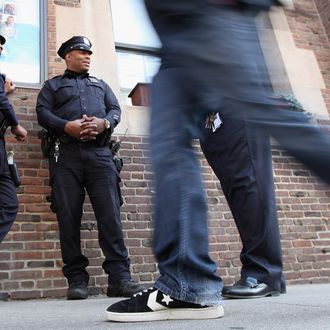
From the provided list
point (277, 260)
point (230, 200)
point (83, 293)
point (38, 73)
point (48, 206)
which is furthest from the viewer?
point (38, 73)

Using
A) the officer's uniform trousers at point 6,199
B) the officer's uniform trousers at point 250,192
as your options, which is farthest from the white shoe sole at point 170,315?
the officer's uniform trousers at point 6,199

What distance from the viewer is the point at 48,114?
133 inches

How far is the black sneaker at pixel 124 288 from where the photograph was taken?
2.94 metres

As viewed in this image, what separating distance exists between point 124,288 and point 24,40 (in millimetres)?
2838

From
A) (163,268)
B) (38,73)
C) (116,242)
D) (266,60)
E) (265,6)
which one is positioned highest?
(38,73)

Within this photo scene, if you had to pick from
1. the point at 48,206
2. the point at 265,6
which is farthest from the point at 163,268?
the point at 48,206

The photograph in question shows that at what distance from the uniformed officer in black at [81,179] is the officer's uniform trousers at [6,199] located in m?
0.31

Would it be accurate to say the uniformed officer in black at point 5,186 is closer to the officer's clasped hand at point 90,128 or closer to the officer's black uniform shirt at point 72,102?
the officer's black uniform shirt at point 72,102

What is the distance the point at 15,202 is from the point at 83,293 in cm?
76

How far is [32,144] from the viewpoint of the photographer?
13.0 ft

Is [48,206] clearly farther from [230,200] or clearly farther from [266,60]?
[266,60]

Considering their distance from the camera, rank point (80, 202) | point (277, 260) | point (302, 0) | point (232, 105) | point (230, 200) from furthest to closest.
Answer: point (302, 0)
point (80, 202)
point (230, 200)
point (277, 260)
point (232, 105)

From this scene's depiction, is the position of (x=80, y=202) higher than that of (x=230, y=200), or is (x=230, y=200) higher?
(x=80, y=202)

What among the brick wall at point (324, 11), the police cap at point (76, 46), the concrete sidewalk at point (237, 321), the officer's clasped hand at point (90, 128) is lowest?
the concrete sidewalk at point (237, 321)
